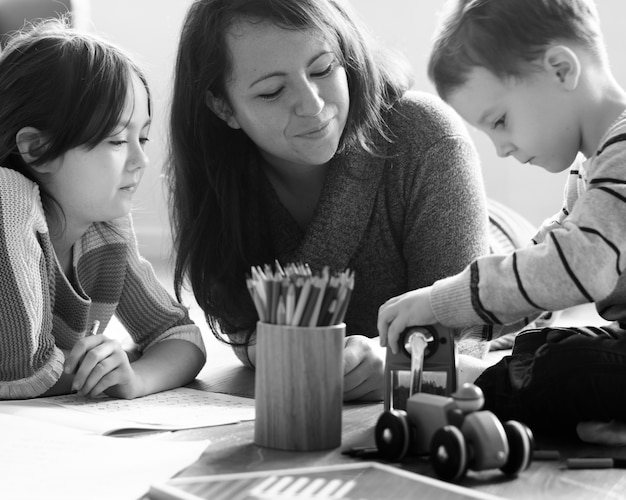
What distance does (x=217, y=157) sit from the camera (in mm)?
1376

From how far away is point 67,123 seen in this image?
1164 mm

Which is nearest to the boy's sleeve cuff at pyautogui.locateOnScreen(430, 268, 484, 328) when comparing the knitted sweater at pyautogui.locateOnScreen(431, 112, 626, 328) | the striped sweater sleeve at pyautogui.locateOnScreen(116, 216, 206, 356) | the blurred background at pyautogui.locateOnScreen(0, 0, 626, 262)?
the knitted sweater at pyautogui.locateOnScreen(431, 112, 626, 328)

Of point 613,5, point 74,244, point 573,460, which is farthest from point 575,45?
point 613,5

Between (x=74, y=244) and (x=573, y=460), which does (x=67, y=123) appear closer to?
(x=74, y=244)

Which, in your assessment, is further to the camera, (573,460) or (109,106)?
(109,106)

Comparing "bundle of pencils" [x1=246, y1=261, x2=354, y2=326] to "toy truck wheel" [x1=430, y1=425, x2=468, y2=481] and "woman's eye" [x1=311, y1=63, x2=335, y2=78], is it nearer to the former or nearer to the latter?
"toy truck wheel" [x1=430, y1=425, x2=468, y2=481]

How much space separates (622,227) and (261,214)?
68 centimetres

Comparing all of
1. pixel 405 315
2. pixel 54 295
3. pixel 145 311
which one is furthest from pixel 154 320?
pixel 405 315

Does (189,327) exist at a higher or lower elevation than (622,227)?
lower

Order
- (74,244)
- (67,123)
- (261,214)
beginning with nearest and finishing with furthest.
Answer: (67,123) → (74,244) → (261,214)

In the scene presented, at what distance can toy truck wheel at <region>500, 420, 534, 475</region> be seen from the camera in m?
0.71

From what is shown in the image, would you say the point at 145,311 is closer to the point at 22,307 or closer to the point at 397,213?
the point at 22,307

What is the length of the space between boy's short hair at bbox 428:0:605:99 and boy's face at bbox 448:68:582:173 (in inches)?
0.5

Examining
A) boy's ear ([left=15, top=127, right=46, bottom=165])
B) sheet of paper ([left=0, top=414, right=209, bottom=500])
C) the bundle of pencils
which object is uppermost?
boy's ear ([left=15, top=127, right=46, bottom=165])
